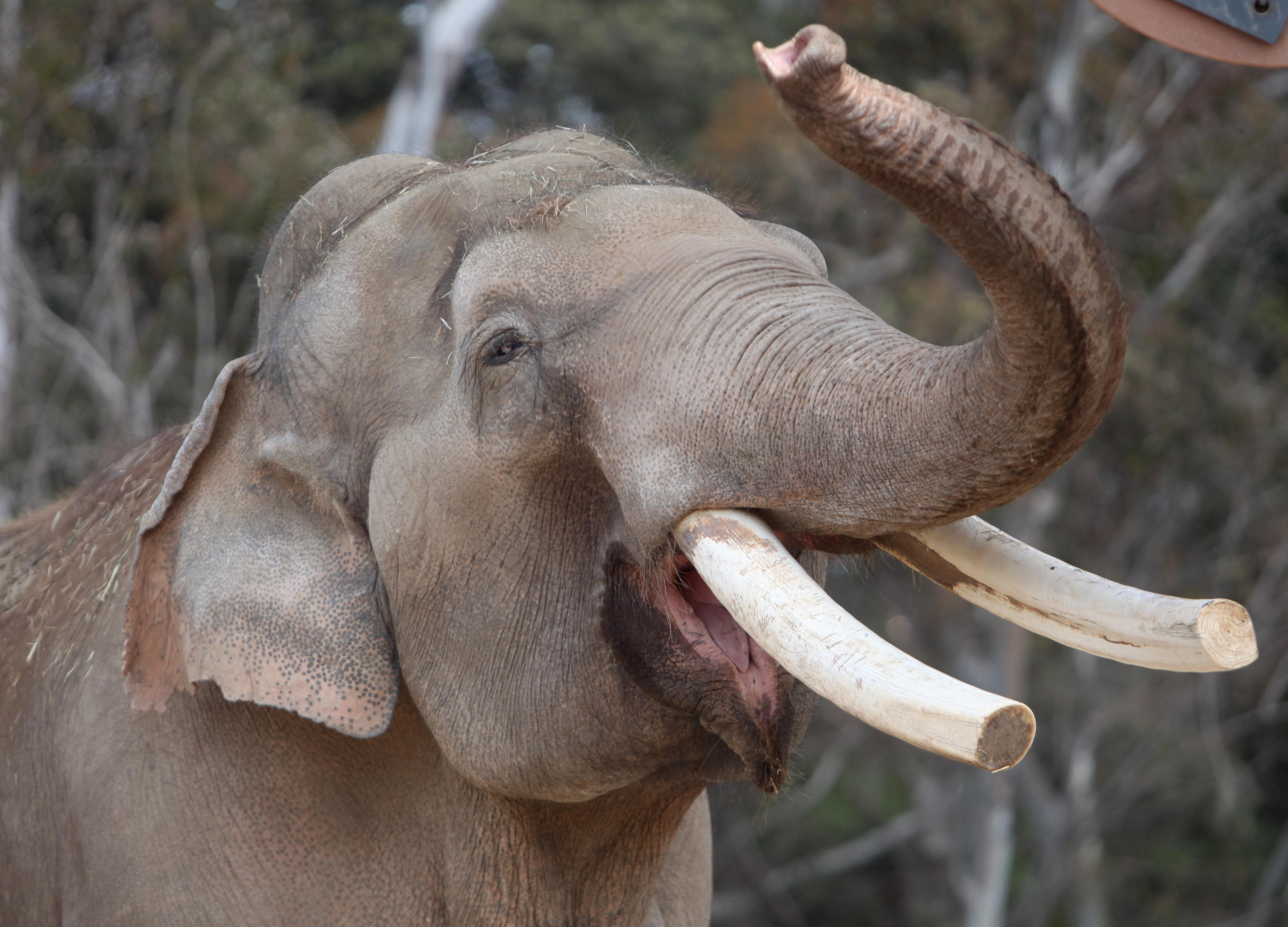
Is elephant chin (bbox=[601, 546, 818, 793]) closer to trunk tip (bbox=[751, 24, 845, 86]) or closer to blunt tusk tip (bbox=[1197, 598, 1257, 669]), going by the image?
blunt tusk tip (bbox=[1197, 598, 1257, 669])

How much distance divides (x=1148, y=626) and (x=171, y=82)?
899 centimetres

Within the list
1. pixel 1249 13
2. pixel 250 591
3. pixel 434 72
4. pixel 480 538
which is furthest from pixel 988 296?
pixel 434 72

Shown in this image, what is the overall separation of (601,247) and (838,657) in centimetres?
75

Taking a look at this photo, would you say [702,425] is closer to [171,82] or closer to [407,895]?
[407,895]

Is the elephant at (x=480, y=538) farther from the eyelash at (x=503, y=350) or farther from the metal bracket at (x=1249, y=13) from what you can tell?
the metal bracket at (x=1249, y=13)

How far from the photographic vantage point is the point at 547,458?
1.90m

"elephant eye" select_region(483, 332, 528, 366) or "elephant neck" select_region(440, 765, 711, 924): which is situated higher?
"elephant eye" select_region(483, 332, 528, 366)

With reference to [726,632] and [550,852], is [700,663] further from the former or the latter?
[550,852]

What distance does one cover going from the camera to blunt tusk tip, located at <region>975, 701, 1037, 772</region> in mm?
1327

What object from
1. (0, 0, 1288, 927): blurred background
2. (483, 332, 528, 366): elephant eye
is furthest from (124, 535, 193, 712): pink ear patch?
(0, 0, 1288, 927): blurred background

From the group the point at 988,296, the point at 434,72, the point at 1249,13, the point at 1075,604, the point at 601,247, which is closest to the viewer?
the point at 988,296

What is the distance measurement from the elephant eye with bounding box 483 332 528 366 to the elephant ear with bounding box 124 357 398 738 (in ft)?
1.18

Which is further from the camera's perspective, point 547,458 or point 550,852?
point 550,852

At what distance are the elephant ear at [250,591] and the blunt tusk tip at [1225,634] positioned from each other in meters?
1.12
